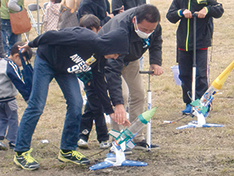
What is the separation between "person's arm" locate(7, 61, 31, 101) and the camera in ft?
13.8

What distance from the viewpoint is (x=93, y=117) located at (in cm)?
457

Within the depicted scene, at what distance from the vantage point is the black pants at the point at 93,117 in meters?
4.39

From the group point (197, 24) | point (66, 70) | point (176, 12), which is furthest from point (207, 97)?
point (66, 70)

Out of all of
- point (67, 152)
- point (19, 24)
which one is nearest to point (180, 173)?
point (67, 152)

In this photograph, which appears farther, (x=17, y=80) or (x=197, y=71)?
(x=197, y=71)

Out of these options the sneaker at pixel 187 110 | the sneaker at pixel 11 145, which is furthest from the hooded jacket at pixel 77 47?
the sneaker at pixel 187 110

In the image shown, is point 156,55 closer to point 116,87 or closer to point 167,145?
point 116,87

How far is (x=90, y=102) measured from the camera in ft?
14.5

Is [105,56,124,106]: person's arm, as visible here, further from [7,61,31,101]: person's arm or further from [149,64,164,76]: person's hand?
[7,61,31,101]: person's arm

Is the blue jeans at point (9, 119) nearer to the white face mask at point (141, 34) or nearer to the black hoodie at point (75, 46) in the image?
the black hoodie at point (75, 46)

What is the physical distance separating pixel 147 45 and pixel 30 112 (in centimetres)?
153

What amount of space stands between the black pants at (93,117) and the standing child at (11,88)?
76 cm

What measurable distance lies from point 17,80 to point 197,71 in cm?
296

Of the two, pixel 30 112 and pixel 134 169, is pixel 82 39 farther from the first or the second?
pixel 134 169
